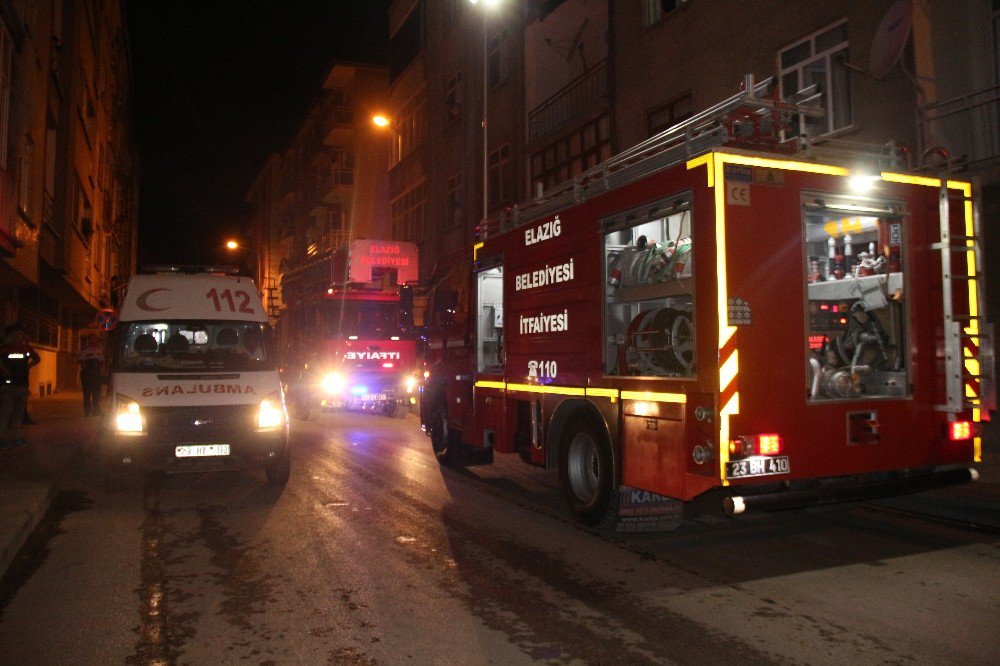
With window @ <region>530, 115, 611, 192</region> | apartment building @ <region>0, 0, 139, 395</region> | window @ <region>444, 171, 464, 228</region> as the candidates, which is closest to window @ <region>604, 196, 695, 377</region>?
apartment building @ <region>0, 0, 139, 395</region>

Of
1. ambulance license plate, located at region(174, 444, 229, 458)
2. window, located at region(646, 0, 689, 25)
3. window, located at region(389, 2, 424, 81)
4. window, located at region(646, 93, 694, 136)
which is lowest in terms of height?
ambulance license plate, located at region(174, 444, 229, 458)

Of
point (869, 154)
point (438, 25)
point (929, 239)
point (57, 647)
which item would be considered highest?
point (438, 25)

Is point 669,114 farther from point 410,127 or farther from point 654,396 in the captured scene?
point 410,127

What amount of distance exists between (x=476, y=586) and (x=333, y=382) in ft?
43.6

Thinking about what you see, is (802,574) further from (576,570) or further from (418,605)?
(418,605)

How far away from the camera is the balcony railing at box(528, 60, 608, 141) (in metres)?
19.7

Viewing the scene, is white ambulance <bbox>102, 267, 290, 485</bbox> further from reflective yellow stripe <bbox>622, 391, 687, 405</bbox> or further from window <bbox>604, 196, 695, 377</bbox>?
reflective yellow stripe <bbox>622, 391, 687, 405</bbox>

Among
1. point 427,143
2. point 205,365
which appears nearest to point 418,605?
point 205,365

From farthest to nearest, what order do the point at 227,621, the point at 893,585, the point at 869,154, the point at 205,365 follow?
the point at 205,365, the point at 869,154, the point at 893,585, the point at 227,621

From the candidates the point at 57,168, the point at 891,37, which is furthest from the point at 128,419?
the point at 57,168

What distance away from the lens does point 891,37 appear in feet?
36.4

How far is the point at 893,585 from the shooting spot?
537 cm

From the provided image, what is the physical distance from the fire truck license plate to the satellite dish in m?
7.92

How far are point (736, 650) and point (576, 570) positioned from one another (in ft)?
5.79
